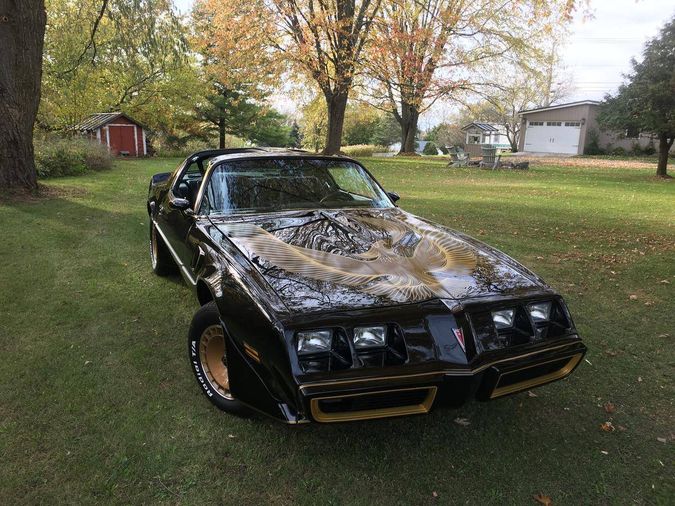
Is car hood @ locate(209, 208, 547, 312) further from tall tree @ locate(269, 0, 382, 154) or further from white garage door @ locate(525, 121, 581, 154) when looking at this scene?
white garage door @ locate(525, 121, 581, 154)

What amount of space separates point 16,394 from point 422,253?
2706mm

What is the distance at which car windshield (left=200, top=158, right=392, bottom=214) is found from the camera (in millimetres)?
3822

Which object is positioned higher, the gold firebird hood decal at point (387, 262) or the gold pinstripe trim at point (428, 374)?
the gold firebird hood decal at point (387, 262)

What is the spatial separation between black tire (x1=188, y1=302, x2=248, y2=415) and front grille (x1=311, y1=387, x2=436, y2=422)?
858 mm

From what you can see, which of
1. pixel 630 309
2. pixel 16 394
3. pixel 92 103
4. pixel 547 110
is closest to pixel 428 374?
pixel 16 394

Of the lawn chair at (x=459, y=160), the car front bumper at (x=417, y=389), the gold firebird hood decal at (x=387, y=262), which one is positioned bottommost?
the car front bumper at (x=417, y=389)

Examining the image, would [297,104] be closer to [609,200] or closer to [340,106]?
[340,106]

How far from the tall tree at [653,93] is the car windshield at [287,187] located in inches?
668

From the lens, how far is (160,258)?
5.31 metres

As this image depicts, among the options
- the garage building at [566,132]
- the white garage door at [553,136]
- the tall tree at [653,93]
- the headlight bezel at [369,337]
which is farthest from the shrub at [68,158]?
the white garage door at [553,136]

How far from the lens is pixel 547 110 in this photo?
42.6m

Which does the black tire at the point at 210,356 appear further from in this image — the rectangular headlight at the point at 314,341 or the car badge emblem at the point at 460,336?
the car badge emblem at the point at 460,336

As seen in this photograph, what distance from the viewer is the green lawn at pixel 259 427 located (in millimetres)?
2383

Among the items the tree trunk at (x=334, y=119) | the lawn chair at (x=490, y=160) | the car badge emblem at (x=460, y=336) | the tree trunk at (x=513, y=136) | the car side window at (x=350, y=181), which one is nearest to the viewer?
the car badge emblem at (x=460, y=336)
